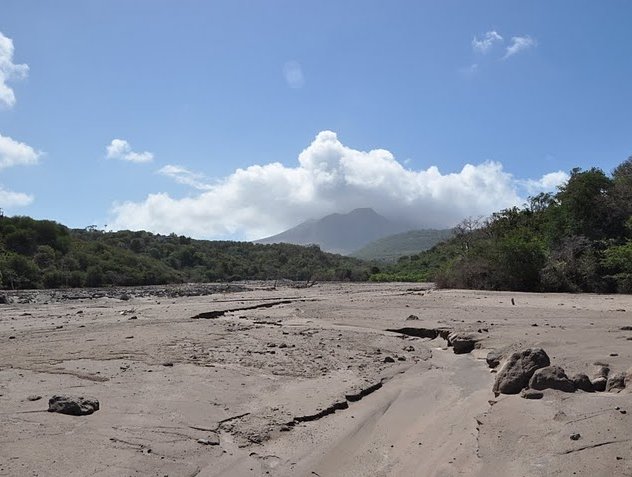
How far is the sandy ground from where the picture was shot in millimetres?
5176

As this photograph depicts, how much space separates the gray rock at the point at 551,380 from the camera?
22.0 feet

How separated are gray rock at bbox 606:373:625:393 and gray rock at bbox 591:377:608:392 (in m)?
0.07

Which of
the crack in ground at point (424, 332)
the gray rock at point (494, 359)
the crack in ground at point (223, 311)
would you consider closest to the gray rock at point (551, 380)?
the gray rock at point (494, 359)

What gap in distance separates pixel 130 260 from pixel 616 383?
264 ft

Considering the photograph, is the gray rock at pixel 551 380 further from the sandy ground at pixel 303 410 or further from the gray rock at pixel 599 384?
the gray rock at pixel 599 384

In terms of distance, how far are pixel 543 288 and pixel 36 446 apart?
114 feet

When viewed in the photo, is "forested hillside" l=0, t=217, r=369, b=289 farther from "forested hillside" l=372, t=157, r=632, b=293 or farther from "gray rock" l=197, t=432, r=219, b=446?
"gray rock" l=197, t=432, r=219, b=446

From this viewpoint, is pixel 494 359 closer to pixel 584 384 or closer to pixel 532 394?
pixel 584 384

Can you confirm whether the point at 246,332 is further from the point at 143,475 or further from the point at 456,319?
the point at 143,475

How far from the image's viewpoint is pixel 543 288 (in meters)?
34.9

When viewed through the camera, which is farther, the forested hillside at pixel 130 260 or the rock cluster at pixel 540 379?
the forested hillside at pixel 130 260

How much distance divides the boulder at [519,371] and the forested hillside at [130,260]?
5196 centimetres

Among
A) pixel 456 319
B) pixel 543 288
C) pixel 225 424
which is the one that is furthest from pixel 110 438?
pixel 543 288

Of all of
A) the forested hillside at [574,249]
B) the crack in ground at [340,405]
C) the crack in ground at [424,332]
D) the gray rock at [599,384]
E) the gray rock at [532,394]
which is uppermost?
the forested hillside at [574,249]
